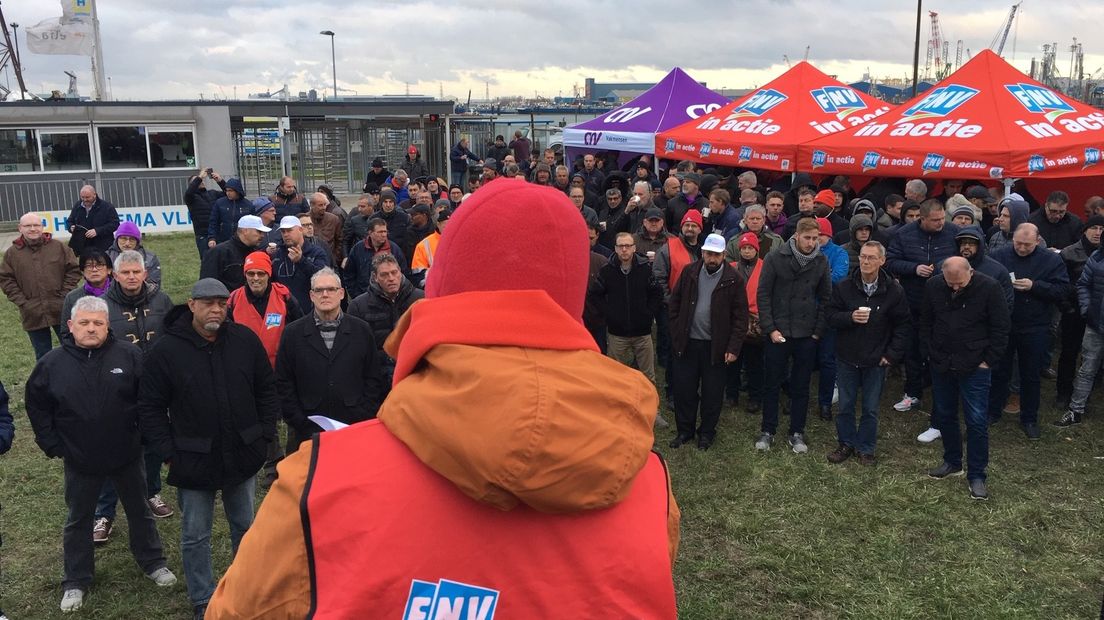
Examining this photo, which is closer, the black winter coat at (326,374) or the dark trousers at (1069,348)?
the black winter coat at (326,374)

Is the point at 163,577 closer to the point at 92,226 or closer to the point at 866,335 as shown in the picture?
the point at 866,335

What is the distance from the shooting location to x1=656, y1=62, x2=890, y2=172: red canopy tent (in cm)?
1195

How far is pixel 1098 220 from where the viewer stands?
766cm

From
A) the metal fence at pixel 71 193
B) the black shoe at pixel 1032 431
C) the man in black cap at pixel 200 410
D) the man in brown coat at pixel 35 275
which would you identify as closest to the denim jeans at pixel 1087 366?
the black shoe at pixel 1032 431

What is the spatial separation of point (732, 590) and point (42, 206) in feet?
62.2

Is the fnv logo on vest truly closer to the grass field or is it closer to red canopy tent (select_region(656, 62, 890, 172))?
red canopy tent (select_region(656, 62, 890, 172))

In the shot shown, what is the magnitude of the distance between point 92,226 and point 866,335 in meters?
9.26

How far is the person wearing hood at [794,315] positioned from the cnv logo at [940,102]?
511cm

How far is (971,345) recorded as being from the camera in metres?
6.03

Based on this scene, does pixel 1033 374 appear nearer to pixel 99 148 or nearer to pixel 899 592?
pixel 899 592

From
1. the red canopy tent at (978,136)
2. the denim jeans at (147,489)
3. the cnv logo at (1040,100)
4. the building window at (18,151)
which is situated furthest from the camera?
the building window at (18,151)

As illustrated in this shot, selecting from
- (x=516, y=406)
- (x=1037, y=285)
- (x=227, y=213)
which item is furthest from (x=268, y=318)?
(x=1037, y=285)

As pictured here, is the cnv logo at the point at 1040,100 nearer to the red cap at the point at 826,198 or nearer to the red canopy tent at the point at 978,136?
the red canopy tent at the point at 978,136

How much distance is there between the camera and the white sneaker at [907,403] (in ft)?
25.8
